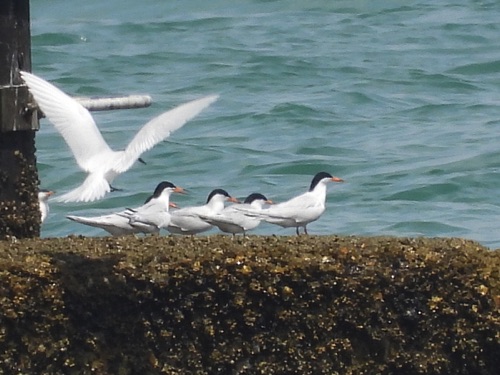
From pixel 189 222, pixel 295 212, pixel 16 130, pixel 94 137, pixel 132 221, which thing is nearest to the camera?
pixel 16 130

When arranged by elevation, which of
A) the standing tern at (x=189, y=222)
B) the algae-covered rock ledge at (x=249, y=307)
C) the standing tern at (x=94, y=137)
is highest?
the standing tern at (x=94, y=137)

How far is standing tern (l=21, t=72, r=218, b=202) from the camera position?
6.55 m

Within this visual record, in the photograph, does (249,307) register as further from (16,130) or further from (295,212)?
(295,212)

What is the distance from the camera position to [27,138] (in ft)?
20.8

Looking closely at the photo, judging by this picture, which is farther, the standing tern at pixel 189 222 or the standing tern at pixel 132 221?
the standing tern at pixel 189 222

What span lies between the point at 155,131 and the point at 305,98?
1250 cm

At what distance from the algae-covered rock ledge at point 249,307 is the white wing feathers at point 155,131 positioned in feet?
2.10

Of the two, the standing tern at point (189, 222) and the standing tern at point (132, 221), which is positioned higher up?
the standing tern at point (132, 221)

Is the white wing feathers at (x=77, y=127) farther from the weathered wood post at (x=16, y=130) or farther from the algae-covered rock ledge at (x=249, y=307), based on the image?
the algae-covered rock ledge at (x=249, y=307)

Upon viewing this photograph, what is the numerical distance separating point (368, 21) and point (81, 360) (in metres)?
18.0

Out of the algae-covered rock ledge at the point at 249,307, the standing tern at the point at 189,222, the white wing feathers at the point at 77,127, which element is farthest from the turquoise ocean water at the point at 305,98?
the algae-covered rock ledge at the point at 249,307

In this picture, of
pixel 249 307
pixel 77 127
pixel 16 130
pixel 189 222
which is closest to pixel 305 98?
pixel 189 222

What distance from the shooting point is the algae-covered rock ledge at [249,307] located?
5.63 meters

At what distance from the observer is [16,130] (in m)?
6.26
